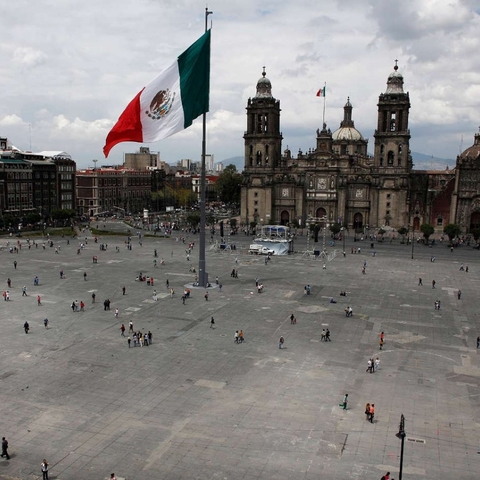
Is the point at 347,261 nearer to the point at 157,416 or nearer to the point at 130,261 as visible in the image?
the point at 130,261

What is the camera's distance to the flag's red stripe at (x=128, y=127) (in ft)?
109

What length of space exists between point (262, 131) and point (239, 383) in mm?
95259

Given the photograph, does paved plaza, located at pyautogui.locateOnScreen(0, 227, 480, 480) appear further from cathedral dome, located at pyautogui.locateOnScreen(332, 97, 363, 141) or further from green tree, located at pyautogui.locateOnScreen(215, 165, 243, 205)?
green tree, located at pyautogui.locateOnScreen(215, 165, 243, 205)

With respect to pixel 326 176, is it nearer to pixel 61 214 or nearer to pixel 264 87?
pixel 264 87

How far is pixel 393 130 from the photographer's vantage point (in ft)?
360

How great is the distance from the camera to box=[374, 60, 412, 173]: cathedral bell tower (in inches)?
4272

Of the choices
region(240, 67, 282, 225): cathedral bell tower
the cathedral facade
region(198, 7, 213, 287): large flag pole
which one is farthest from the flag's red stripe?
region(240, 67, 282, 225): cathedral bell tower

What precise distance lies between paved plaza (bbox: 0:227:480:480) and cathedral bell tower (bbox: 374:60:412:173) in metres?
58.1

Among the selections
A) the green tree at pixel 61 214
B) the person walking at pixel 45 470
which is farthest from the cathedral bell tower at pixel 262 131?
the person walking at pixel 45 470

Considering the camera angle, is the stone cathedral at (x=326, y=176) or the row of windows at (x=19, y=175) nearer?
the stone cathedral at (x=326, y=176)

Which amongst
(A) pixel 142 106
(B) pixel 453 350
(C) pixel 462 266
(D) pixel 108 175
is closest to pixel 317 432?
(B) pixel 453 350

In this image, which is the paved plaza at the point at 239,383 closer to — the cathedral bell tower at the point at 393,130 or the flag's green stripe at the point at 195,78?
the flag's green stripe at the point at 195,78

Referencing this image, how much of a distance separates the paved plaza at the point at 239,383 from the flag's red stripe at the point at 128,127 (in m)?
13.1

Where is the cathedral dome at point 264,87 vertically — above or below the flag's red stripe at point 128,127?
above
